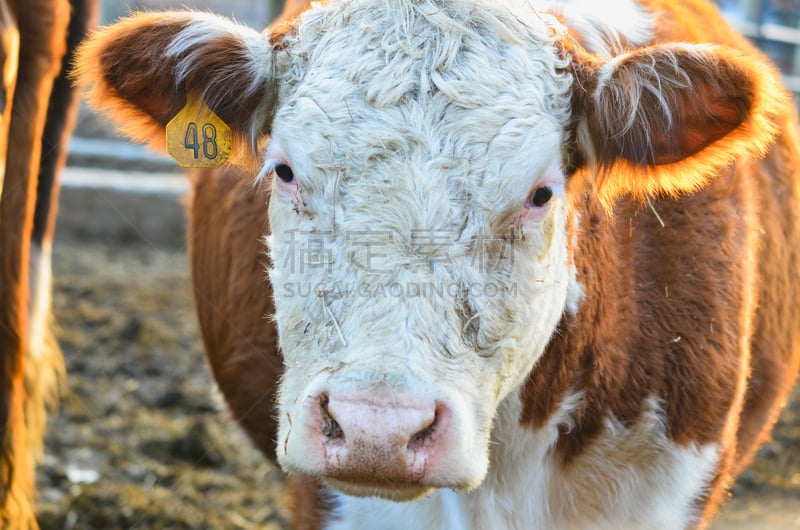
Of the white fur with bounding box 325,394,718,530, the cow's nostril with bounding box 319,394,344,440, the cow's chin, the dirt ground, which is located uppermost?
the cow's nostril with bounding box 319,394,344,440

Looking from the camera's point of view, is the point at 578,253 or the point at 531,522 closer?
the point at 578,253

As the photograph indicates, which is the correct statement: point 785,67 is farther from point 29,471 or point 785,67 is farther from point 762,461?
point 29,471

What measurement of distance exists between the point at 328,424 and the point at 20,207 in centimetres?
200

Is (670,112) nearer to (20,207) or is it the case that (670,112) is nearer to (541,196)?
(541,196)

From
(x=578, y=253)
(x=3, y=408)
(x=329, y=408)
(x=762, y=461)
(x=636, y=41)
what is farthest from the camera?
(x=762, y=461)

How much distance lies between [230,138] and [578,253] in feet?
3.04

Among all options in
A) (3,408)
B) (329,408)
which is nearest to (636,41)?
(329,408)

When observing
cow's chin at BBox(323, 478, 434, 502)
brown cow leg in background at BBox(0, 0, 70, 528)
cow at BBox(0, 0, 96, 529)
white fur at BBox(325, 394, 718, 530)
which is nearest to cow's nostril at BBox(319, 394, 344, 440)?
cow's chin at BBox(323, 478, 434, 502)

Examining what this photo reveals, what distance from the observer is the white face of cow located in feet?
6.52

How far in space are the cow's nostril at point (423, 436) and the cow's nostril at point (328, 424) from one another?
0.44 ft

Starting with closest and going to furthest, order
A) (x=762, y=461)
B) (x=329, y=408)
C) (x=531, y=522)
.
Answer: (x=329, y=408) → (x=531, y=522) → (x=762, y=461)

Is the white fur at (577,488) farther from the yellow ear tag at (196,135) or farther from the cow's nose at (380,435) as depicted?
the yellow ear tag at (196,135)

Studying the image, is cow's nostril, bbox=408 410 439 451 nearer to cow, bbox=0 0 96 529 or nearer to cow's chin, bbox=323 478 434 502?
cow's chin, bbox=323 478 434 502

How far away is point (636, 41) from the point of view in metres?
3.06
